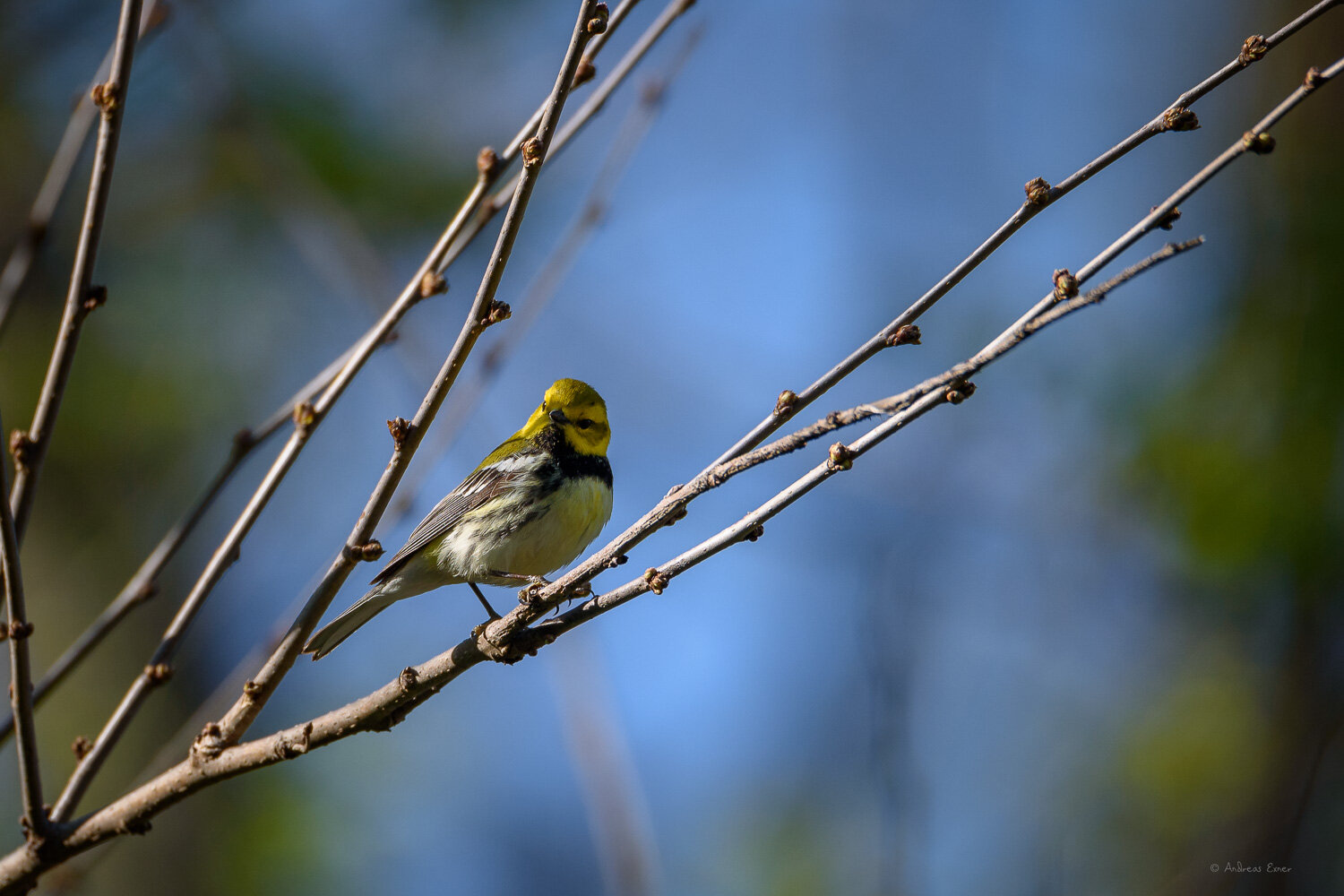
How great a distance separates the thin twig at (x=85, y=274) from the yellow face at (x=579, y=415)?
2.46 meters

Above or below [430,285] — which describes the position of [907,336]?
below

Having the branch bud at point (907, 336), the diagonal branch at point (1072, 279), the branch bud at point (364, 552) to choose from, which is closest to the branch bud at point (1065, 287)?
the diagonal branch at point (1072, 279)

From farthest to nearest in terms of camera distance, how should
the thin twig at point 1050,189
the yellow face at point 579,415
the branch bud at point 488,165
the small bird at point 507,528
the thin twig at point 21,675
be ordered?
1. the yellow face at point 579,415
2. the small bird at point 507,528
3. the branch bud at point 488,165
4. the thin twig at point 21,675
5. the thin twig at point 1050,189

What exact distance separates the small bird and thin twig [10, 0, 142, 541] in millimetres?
1733

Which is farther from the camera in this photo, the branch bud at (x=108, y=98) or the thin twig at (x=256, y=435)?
the thin twig at (x=256, y=435)

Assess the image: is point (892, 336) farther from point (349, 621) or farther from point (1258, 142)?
point (349, 621)

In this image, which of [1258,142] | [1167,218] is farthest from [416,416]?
[1258,142]

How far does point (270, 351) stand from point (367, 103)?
7.71ft

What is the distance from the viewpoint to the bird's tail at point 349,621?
337 cm

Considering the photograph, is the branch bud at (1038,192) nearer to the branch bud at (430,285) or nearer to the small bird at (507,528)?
the branch bud at (430,285)

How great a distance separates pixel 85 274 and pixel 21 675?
2.48 feet

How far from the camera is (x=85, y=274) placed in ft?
6.00

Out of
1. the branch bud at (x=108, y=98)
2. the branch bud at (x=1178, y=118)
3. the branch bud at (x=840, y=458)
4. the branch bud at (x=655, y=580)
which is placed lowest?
the branch bud at (x=655, y=580)

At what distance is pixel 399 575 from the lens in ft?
12.7
